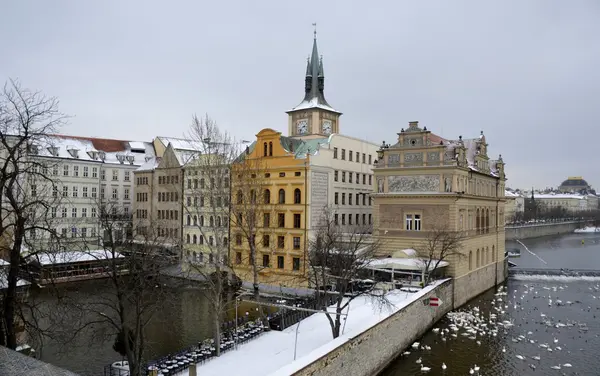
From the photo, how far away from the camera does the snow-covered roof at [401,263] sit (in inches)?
1212

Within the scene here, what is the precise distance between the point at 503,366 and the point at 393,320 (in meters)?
5.49

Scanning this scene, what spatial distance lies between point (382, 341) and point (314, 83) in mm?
33911

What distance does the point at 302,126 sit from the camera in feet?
162

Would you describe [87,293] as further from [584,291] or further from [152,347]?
[584,291]

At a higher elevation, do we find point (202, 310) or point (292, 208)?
point (292, 208)

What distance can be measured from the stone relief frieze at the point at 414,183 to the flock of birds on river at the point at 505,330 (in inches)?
340

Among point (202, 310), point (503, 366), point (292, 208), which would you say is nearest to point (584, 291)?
point (503, 366)

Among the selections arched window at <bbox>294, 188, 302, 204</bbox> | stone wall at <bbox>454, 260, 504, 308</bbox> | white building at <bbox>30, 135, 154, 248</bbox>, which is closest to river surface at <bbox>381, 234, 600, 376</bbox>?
stone wall at <bbox>454, 260, 504, 308</bbox>

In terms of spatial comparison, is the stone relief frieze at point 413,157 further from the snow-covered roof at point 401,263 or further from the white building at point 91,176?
the white building at point 91,176

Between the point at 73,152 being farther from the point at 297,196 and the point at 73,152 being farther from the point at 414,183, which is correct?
the point at 414,183

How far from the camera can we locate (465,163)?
34.8 m

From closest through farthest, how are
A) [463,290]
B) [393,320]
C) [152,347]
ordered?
[393,320]
[152,347]
[463,290]

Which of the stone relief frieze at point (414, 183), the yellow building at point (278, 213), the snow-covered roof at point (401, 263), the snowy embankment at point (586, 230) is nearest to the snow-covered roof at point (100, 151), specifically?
the yellow building at point (278, 213)

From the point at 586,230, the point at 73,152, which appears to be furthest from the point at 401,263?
the point at 586,230
